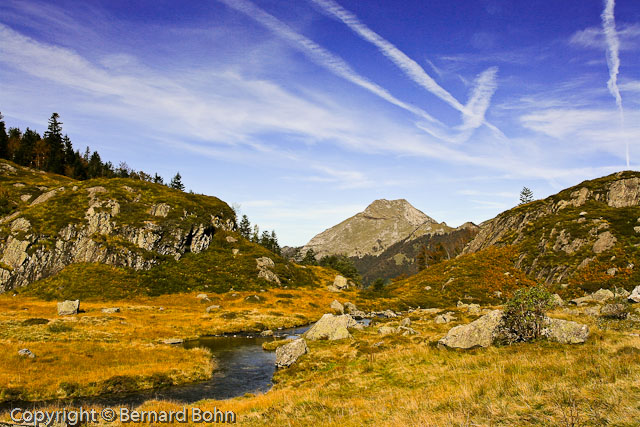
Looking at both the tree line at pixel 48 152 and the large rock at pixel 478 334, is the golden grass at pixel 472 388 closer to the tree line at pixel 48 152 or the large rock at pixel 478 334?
the large rock at pixel 478 334

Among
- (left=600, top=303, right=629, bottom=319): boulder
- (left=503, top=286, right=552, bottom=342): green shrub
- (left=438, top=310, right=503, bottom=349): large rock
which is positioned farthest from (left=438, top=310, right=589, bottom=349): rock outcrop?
(left=600, top=303, right=629, bottom=319): boulder

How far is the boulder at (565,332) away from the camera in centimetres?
2352

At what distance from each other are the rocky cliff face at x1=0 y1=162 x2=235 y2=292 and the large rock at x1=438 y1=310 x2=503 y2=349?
85.5 m

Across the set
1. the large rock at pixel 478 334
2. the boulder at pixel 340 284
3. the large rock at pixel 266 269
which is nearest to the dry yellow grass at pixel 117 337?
the large rock at pixel 266 269

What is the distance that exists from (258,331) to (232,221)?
79.5 metres

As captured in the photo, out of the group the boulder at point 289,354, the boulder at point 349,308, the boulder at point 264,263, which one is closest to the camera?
the boulder at point 289,354

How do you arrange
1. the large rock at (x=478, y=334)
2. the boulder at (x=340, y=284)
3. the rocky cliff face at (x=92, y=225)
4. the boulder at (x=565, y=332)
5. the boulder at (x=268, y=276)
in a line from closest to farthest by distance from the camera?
1. the boulder at (x=565, y=332)
2. the large rock at (x=478, y=334)
3. the rocky cliff face at (x=92, y=225)
4. the boulder at (x=268, y=276)
5. the boulder at (x=340, y=284)

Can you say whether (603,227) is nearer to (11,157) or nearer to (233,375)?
(233,375)

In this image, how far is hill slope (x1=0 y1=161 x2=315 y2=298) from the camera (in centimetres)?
A: 7869

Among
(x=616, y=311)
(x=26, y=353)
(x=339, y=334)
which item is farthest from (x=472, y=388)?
(x=26, y=353)

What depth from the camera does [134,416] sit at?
1928 centimetres

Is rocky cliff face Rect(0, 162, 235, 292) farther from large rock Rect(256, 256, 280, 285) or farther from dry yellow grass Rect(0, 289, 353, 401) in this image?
large rock Rect(256, 256, 280, 285)

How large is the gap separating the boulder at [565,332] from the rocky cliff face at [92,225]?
9192 cm

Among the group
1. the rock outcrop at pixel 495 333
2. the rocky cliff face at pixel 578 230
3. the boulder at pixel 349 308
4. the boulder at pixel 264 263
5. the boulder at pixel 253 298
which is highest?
the rocky cliff face at pixel 578 230
